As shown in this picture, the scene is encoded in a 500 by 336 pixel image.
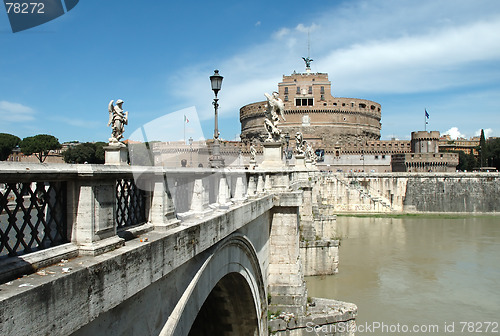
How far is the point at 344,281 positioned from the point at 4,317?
2041cm

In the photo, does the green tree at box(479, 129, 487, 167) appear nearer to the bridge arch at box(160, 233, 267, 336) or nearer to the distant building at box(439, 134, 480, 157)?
the distant building at box(439, 134, 480, 157)

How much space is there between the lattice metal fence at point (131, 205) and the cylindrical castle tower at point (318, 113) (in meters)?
75.3

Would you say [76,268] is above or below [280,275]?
above

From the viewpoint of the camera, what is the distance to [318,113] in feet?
266

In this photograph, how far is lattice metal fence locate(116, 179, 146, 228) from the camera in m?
3.78

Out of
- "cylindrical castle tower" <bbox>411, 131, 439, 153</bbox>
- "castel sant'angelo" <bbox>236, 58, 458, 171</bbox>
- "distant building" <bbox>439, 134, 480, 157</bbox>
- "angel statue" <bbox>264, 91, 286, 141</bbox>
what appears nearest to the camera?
"angel statue" <bbox>264, 91, 286, 141</bbox>

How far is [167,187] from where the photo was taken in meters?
4.26

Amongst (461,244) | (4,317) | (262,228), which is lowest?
(461,244)

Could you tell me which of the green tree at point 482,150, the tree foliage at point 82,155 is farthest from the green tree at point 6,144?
the green tree at point 482,150

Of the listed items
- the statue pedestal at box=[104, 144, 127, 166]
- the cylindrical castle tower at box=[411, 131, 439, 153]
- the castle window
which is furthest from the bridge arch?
the castle window

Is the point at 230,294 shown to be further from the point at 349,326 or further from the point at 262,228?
the point at 349,326

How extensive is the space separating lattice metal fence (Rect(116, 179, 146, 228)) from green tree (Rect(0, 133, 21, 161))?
9.43 metres

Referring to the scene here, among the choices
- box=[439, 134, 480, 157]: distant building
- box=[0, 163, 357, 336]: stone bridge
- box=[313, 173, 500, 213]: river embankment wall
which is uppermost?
box=[439, 134, 480, 157]: distant building

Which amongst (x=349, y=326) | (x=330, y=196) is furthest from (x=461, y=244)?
(x=349, y=326)
